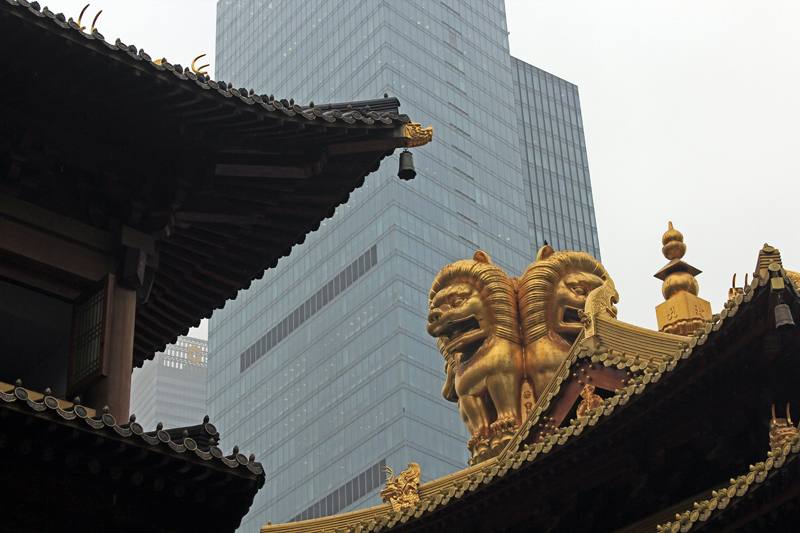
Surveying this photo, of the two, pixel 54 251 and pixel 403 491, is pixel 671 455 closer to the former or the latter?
pixel 403 491

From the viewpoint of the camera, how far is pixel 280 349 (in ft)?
290

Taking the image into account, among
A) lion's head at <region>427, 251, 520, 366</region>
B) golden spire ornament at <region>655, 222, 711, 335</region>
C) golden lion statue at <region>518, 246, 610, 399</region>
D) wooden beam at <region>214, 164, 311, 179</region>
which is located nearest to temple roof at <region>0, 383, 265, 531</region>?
wooden beam at <region>214, 164, 311, 179</region>

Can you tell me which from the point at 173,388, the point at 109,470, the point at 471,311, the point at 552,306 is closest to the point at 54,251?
the point at 109,470

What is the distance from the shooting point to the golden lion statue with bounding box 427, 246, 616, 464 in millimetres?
22828

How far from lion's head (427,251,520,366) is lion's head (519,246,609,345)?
360 mm

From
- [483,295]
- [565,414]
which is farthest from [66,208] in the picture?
[483,295]

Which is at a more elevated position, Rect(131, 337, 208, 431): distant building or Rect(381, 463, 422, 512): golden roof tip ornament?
Rect(131, 337, 208, 431): distant building

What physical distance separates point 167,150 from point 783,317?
7222 millimetres

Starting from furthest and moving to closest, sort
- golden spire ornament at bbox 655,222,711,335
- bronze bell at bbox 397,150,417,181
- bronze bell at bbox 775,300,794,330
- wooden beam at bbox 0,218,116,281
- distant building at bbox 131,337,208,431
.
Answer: distant building at bbox 131,337,208,431
golden spire ornament at bbox 655,222,711,335
bronze bell at bbox 397,150,417,181
bronze bell at bbox 775,300,794,330
wooden beam at bbox 0,218,116,281

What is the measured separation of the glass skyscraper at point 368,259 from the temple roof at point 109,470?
198ft

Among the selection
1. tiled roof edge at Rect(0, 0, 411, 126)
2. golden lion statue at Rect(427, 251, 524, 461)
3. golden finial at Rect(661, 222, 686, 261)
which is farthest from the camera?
golden lion statue at Rect(427, 251, 524, 461)

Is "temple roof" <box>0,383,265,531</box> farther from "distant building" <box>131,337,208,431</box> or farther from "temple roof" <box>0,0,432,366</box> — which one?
"distant building" <box>131,337,208,431</box>

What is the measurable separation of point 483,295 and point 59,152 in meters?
12.6

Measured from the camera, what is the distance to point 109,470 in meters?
10.4
